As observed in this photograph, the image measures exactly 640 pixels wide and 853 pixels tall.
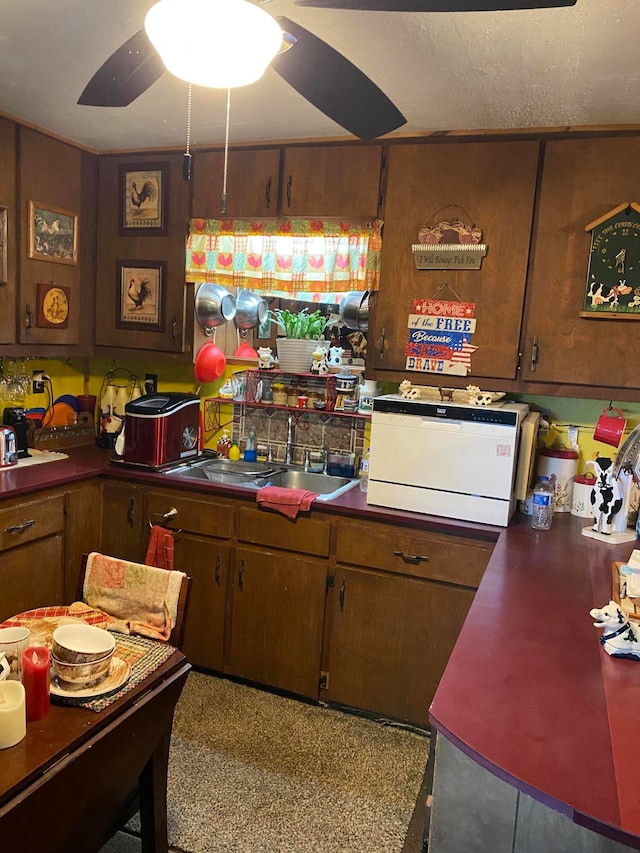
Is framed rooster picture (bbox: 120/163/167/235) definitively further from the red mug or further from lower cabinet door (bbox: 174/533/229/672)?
the red mug

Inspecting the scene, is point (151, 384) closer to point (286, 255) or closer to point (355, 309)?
point (286, 255)

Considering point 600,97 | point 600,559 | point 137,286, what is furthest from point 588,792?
point 137,286

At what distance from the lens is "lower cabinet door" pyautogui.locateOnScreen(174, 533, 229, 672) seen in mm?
2754

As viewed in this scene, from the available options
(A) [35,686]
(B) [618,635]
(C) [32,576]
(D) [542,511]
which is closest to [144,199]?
(C) [32,576]

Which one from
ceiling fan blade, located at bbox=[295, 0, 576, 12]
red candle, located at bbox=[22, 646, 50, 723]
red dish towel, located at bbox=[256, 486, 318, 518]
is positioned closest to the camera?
ceiling fan blade, located at bbox=[295, 0, 576, 12]

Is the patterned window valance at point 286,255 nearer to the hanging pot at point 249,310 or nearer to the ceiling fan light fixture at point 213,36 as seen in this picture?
the hanging pot at point 249,310

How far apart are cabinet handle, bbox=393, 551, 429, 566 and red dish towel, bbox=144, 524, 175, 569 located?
85 cm

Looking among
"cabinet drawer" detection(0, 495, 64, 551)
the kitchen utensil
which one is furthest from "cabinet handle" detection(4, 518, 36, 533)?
the kitchen utensil

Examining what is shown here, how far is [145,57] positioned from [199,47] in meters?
0.30

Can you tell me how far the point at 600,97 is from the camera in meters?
2.08

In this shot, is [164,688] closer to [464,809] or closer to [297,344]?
[464,809]

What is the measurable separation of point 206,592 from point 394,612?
832 millimetres

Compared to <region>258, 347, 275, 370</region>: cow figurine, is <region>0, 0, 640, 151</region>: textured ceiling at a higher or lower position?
higher

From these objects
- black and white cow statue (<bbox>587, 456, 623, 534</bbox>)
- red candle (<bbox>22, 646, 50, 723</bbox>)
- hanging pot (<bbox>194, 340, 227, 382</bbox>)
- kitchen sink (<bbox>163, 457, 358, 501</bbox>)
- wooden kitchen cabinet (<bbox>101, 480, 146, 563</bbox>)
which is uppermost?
hanging pot (<bbox>194, 340, 227, 382</bbox>)
